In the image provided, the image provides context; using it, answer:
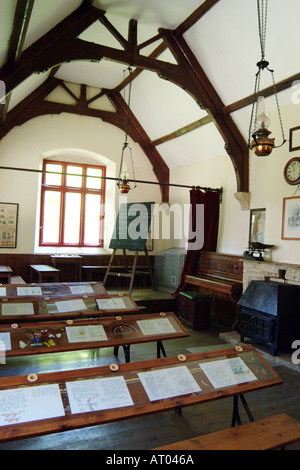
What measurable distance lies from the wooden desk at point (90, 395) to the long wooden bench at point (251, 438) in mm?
216

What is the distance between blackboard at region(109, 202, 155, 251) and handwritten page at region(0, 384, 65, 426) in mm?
5194

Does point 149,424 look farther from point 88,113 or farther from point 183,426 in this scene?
point 88,113

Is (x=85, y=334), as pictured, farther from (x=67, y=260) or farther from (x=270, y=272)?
(x=67, y=260)

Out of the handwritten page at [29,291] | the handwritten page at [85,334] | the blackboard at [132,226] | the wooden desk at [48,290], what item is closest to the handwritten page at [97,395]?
the handwritten page at [85,334]

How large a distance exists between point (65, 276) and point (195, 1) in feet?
19.8

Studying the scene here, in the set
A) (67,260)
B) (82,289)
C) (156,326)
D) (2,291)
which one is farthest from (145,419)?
(67,260)

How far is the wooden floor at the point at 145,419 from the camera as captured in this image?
97.4 inches

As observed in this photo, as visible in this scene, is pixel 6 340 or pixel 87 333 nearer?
pixel 6 340

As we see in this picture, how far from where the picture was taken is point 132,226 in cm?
734

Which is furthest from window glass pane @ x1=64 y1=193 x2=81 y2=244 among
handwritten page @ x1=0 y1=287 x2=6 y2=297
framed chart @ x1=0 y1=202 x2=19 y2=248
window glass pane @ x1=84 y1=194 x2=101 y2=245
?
handwritten page @ x1=0 y1=287 x2=6 y2=297

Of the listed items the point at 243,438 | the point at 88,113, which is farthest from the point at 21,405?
the point at 88,113

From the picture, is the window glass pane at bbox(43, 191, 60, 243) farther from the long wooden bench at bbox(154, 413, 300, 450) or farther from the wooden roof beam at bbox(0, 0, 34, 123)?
the long wooden bench at bbox(154, 413, 300, 450)

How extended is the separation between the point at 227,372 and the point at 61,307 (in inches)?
83.7

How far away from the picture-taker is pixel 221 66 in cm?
557
